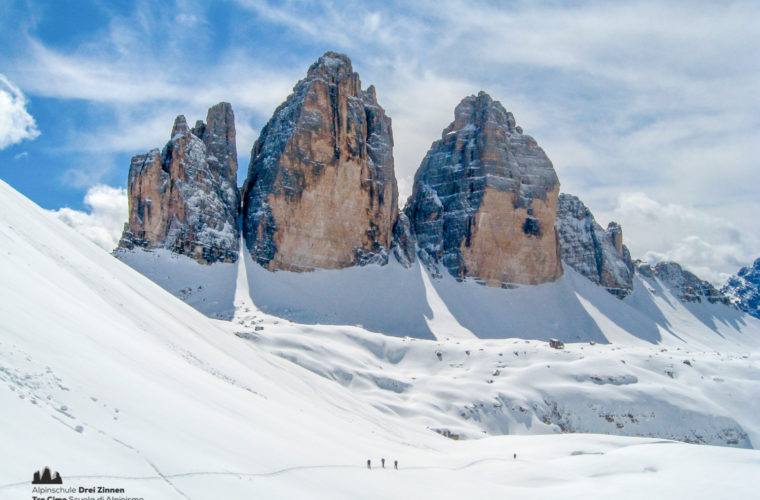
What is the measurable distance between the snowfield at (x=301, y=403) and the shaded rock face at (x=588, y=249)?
51.0 metres

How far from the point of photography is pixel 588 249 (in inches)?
4843

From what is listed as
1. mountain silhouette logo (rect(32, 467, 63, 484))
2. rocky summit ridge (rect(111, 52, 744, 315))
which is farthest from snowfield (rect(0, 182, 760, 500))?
rocky summit ridge (rect(111, 52, 744, 315))

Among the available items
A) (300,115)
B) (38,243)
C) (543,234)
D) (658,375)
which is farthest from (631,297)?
(38,243)

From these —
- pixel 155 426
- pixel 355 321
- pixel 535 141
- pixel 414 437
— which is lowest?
pixel 414 437

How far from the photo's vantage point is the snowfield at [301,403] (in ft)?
29.1

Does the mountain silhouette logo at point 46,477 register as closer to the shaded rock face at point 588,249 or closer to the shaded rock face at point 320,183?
the shaded rock face at point 320,183

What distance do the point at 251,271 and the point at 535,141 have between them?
68370mm

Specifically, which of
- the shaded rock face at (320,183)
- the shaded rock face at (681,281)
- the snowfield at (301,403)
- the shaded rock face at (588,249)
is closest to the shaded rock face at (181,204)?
the shaded rock face at (320,183)

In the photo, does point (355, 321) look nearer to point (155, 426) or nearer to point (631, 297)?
point (155, 426)

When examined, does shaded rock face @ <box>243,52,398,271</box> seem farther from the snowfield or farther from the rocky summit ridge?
the snowfield

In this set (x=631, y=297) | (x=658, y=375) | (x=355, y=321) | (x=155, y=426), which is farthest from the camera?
(x=631, y=297)

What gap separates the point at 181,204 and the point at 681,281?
5246 inches

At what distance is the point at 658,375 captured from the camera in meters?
59.8

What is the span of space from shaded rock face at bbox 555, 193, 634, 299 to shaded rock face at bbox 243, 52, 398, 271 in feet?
157
